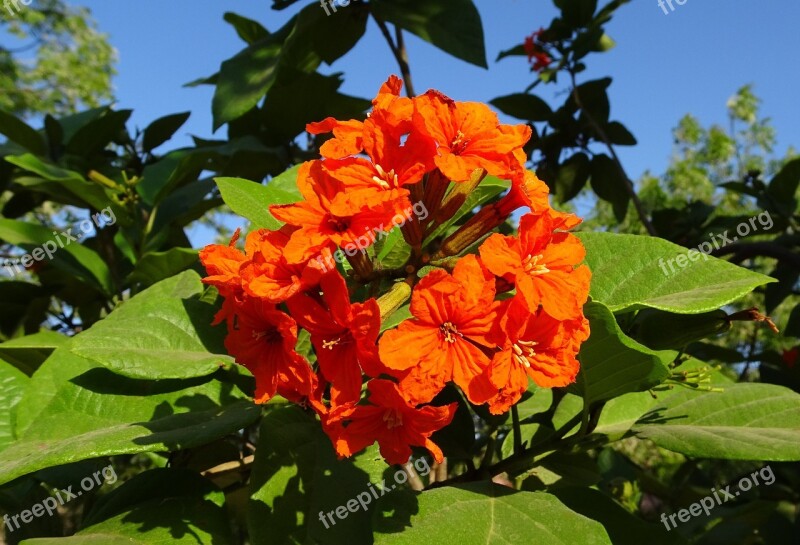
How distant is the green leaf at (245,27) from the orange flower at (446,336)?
237 centimetres

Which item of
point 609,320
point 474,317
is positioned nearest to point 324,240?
point 474,317

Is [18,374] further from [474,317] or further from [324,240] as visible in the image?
[474,317]

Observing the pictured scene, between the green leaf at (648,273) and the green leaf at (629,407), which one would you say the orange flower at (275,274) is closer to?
the green leaf at (648,273)

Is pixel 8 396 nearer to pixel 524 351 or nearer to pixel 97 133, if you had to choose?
pixel 524 351

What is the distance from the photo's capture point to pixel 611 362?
121 cm

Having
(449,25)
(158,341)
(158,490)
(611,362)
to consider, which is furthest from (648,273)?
(449,25)

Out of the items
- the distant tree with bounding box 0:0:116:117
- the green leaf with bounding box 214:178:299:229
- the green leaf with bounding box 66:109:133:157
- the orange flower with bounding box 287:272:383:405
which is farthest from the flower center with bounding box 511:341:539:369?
the distant tree with bounding box 0:0:116:117

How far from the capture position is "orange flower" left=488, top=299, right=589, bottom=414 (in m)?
1.06

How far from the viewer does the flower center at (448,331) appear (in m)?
1.08

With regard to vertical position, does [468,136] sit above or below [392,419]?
above

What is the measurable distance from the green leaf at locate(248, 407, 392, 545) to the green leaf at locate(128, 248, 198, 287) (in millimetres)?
854

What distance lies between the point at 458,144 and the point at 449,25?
126cm

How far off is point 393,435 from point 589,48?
3.06 meters

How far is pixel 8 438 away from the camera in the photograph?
4.74 feet
